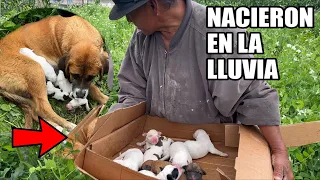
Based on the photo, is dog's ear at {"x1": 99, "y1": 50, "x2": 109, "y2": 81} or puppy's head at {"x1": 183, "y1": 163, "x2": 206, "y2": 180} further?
dog's ear at {"x1": 99, "y1": 50, "x2": 109, "y2": 81}

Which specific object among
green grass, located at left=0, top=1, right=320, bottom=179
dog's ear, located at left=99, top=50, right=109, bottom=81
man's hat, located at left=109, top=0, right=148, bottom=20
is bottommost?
green grass, located at left=0, top=1, right=320, bottom=179

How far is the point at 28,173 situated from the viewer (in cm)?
206

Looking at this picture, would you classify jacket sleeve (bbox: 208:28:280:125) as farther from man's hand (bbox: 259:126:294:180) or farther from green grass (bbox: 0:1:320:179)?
green grass (bbox: 0:1:320:179)

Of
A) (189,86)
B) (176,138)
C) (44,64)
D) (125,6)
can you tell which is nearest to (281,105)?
(176,138)

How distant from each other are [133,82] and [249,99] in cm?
80

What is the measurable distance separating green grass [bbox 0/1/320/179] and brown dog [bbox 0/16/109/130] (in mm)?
130

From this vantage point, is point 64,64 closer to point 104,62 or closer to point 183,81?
point 104,62

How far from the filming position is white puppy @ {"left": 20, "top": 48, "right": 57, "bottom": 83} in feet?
11.6

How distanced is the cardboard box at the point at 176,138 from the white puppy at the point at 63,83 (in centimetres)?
107

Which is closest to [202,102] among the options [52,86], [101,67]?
[101,67]

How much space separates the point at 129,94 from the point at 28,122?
99cm

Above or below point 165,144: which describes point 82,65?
above

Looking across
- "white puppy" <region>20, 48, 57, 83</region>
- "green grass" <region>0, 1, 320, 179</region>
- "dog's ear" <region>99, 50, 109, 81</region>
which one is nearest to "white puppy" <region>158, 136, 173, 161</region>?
"green grass" <region>0, 1, 320, 179</region>

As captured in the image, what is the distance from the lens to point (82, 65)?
3467mm
